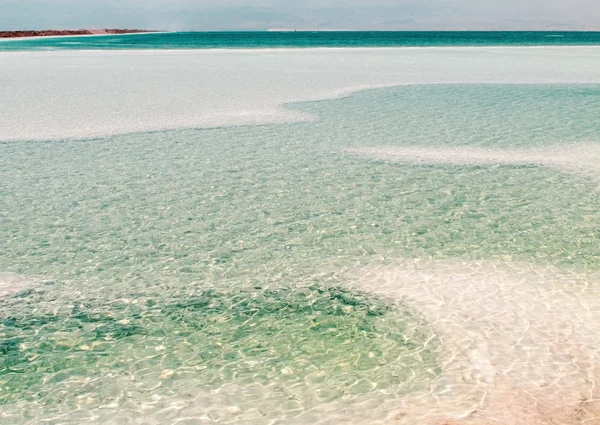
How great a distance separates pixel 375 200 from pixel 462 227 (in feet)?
3.61

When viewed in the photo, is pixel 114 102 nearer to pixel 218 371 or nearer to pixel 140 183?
pixel 140 183

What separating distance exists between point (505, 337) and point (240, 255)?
217cm

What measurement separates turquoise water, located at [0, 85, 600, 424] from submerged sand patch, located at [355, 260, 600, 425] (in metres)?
0.15

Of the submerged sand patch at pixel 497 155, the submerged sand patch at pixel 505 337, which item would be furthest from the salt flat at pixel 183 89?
the submerged sand patch at pixel 505 337

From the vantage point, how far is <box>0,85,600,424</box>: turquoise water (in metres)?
3.46

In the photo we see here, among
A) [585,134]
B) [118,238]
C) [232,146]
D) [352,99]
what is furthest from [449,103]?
[118,238]

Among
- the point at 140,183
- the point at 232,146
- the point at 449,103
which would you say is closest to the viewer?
the point at 140,183

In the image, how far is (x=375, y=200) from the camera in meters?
A: 6.78

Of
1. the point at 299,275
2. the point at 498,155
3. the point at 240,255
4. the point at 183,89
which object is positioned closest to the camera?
the point at 299,275

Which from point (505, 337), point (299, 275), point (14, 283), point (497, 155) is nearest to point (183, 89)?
point (497, 155)

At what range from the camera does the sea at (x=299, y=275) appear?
3377mm

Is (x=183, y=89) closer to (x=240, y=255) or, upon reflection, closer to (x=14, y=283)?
(x=240, y=255)

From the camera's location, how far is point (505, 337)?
3.93 metres

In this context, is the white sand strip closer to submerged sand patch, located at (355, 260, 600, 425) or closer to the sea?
the sea
